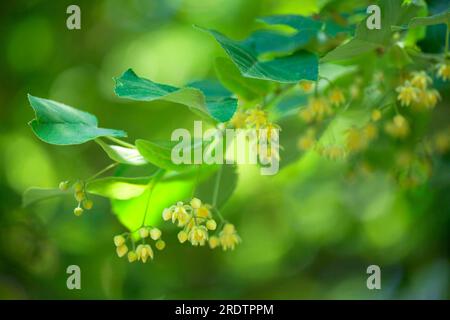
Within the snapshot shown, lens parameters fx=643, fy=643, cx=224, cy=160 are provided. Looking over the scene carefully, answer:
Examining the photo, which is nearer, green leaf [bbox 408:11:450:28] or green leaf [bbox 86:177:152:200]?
green leaf [bbox 408:11:450:28]

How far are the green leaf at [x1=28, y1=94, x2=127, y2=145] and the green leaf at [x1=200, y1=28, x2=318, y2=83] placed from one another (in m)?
0.16

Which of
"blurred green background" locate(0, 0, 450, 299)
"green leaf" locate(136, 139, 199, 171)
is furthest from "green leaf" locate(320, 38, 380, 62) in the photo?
"blurred green background" locate(0, 0, 450, 299)

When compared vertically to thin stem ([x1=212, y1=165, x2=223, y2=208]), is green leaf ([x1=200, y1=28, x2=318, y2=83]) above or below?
above

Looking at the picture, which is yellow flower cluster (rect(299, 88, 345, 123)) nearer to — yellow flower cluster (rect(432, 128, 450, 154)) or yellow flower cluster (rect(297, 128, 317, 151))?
yellow flower cluster (rect(297, 128, 317, 151))

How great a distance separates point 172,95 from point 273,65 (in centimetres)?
21

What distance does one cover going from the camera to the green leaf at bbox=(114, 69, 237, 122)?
680 mm

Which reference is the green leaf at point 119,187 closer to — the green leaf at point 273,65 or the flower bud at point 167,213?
the flower bud at point 167,213

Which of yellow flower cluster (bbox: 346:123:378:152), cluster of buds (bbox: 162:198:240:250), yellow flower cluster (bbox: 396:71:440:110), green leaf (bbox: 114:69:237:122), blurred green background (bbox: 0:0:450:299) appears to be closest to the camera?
green leaf (bbox: 114:69:237:122)

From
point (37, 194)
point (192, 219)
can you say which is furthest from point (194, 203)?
point (37, 194)

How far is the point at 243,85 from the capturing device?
93 centimetres

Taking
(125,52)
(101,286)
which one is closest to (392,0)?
(101,286)

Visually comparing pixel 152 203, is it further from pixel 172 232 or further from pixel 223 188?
pixel 172 232

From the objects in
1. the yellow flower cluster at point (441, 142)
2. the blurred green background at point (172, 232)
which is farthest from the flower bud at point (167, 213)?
the blurred green background at point (172, 232)
